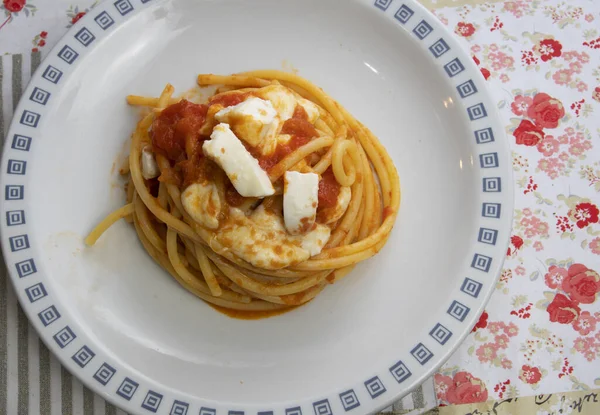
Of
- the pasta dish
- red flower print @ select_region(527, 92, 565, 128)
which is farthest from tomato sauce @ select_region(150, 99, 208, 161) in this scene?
red flower print @ select_region(527, 92, 565, 128)

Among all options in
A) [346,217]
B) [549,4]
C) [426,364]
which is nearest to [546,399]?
[426,364]

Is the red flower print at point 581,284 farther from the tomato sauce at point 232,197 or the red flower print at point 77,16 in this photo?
the red flower print at point 77,16

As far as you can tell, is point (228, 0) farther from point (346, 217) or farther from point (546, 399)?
point (546, 399)

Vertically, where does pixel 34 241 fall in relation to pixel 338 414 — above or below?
above

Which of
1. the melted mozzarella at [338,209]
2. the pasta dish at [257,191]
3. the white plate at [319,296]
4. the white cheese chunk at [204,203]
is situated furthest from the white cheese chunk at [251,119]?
the white plate at [319,296]

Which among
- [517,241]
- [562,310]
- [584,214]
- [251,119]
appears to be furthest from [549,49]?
[251,119]

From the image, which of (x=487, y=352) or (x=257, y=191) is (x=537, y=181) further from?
(x=257, y=191)
